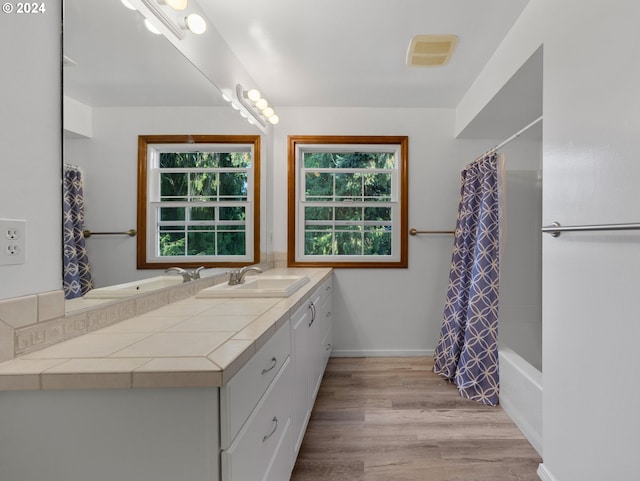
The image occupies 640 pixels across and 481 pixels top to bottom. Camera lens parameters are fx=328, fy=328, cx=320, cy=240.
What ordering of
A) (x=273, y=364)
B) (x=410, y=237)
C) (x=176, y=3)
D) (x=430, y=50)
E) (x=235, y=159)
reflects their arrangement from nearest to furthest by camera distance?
(x=273, y=364) < (x=176, y=3) < (x=430, y=50) < (x=235, y=159) < (x=410, y=237)

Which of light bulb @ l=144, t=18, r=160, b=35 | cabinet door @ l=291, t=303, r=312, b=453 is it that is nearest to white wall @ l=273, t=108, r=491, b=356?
cabinet door @ l=291, t=303, r=312, b=453

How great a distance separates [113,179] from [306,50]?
153cm

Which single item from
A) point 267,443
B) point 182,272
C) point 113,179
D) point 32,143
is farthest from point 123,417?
point 182,272

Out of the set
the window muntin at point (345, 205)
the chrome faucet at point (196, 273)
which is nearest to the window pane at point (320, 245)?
the window muntin at point (345, 205)

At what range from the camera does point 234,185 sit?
2238 mm

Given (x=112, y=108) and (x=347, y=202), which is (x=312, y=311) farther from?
(x=347, y=202)

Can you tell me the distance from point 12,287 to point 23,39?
643 millimetres

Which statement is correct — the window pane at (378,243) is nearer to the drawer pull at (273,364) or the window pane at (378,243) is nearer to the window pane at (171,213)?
the window pane at (171,213)

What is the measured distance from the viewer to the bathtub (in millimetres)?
1737

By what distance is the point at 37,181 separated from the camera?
0.89 meters

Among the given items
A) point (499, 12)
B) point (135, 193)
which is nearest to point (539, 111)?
point (499, 12)

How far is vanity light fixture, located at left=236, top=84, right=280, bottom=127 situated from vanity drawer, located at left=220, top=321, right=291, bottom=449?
1.75 metres

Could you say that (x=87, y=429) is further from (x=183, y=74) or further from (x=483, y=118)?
(x=483, y=118)

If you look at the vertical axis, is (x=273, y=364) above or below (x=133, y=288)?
below
